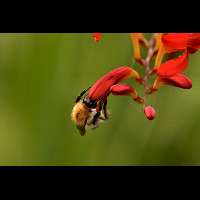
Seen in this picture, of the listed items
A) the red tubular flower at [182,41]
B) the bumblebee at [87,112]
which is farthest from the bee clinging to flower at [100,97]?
the red tubular flower at [182,41]

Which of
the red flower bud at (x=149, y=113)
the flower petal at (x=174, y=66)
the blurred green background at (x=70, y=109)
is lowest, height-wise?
the blurred green background at (x=70, y=109)

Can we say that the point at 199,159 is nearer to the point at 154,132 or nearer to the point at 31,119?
the point at 154,132

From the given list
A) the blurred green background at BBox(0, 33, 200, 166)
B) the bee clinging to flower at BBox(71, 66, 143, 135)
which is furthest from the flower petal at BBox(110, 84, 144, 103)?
the blurred green background at BBox(0, 33, 200, 166)

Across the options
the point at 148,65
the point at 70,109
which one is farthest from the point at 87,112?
the point at 70,109

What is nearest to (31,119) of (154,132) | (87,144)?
(87,144)

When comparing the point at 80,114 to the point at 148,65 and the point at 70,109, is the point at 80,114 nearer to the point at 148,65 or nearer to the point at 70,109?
the point at 148,65

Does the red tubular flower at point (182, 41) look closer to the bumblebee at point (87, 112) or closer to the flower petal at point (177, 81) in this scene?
the flower petal at point (177, 81)

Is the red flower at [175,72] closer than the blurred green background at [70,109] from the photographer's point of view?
Yes
